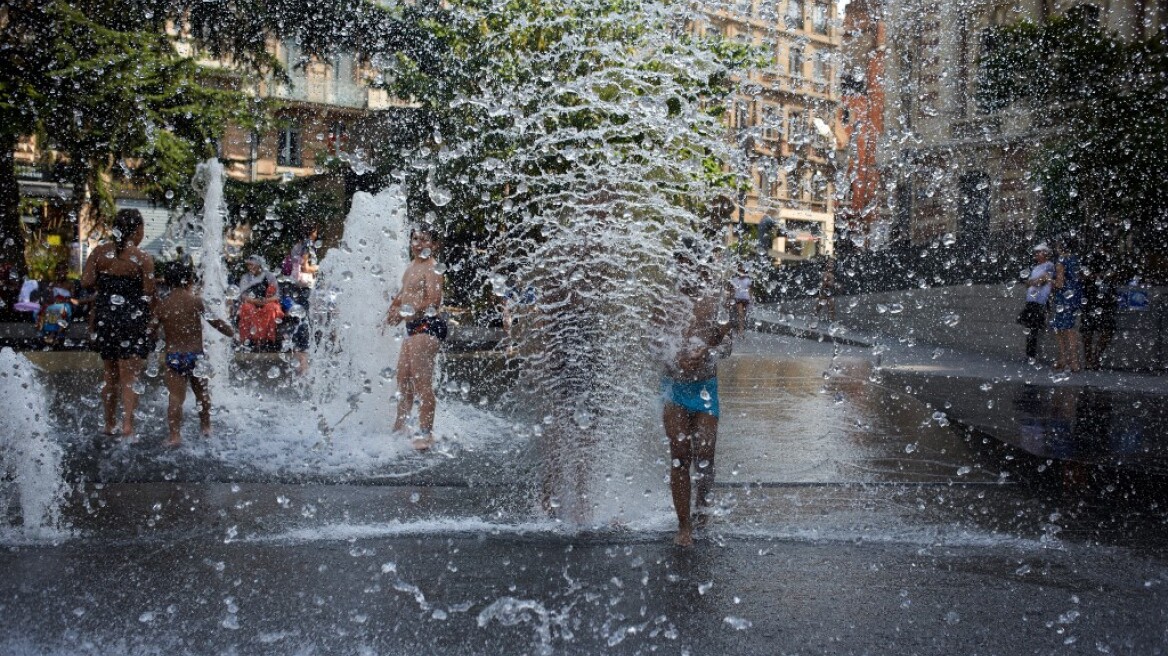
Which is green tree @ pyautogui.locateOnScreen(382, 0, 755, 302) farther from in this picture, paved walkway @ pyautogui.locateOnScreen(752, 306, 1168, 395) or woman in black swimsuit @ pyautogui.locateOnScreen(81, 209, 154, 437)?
paved walkway @ pyautogui.locateOnScreen(752, 306, 1168, 395)

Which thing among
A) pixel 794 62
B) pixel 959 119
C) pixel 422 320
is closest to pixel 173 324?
pixel 422 320

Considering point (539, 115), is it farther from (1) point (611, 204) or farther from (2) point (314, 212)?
(2) point (314, 212)

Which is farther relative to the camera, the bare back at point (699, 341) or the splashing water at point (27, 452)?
the splashing water at point (27, 452)

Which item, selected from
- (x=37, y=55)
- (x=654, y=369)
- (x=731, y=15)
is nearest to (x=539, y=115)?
(x=654, y=369)

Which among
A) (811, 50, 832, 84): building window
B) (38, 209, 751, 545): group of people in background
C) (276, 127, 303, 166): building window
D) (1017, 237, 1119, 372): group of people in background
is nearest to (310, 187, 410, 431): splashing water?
(38, 209, 751, 545): group of people in background

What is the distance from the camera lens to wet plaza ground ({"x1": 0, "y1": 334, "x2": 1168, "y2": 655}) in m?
3.58

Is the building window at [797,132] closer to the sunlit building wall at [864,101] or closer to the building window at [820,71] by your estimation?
the building window at [820,71]

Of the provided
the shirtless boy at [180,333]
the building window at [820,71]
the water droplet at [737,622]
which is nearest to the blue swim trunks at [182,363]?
the shirtless boy at [180,333]

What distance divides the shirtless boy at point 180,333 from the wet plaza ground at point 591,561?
43 cm

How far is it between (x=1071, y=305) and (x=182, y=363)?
37.4 feet

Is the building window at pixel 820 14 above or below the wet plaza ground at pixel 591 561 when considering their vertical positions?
above

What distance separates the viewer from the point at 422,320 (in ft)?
24.0

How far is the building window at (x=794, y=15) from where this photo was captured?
11172mm

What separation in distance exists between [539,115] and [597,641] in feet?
10.4
